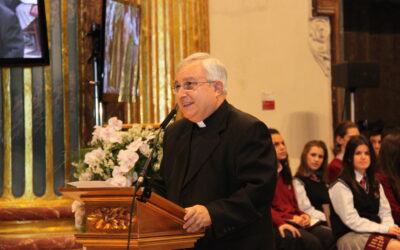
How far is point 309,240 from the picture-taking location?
19.4ft

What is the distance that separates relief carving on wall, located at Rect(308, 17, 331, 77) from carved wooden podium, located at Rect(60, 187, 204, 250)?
243 inches

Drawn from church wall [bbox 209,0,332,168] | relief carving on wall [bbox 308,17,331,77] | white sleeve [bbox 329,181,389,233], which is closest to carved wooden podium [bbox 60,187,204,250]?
white sleeve [bbox 329,181,389,233]

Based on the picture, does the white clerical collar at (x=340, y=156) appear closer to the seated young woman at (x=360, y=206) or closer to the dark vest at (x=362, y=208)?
the seated young woman at (x=360, y=206)

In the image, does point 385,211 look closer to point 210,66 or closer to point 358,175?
point 358,175

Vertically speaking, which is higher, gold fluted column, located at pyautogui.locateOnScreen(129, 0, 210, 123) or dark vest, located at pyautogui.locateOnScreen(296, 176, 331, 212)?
gold fluted column, located at pyautogui.locateOnScreen(129, 0, 210, 123)

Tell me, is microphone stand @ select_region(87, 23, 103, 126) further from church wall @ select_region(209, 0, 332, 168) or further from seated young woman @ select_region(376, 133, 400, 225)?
church wall @ select_region(209, 0, 332, 168)

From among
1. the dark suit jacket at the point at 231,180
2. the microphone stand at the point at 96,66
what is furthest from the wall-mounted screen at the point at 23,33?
the dark suit jacket at the point at 231,180

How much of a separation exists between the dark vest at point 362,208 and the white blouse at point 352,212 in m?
0.04

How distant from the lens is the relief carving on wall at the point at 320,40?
8805 millimetres

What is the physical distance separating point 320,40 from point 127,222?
21.0 ft

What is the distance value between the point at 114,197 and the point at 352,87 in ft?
18.6

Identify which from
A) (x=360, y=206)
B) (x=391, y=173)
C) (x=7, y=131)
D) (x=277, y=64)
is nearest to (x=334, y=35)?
(x=277, y=64)

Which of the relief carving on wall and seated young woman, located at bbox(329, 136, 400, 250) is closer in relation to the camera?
seated young woman, located at bbox(329, 136, 400, 250)

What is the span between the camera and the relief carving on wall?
28.9 ft
